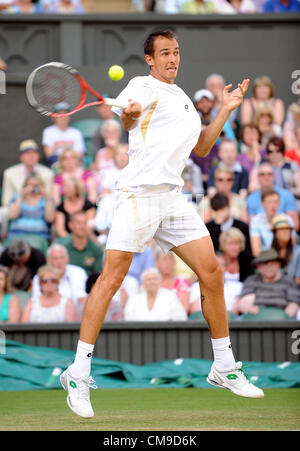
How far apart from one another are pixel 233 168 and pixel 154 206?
536 centimetres

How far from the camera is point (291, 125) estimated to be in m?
11.6

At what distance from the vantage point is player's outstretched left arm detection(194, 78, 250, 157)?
19.6 feet

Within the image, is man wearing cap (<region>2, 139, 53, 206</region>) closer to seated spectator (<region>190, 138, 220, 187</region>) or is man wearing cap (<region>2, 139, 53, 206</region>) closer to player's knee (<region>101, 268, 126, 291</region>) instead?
seated spectator (<region>190, 138, 220, 187</region>)

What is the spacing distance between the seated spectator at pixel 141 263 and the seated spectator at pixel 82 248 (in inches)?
14.1

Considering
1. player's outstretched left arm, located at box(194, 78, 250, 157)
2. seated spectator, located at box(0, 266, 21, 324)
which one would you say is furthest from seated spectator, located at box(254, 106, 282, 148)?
player's outstretched left arm, located at box(194, 78, 250, 157)

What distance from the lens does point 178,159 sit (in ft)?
19.1

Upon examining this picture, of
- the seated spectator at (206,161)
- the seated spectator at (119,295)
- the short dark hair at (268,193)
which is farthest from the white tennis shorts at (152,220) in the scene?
the seated spectator at (206,161)

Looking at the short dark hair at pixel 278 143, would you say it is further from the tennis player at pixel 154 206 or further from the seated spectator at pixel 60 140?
the tennis player at pixel 154 206

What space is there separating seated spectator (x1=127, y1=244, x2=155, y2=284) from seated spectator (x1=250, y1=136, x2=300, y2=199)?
1516 millimetres

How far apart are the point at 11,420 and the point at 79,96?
204 cm

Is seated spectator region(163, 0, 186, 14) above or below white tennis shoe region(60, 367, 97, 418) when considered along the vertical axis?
above

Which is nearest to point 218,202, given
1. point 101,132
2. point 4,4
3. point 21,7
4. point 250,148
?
point 250,148

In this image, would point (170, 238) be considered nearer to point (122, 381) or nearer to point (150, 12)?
point (122, 381)
